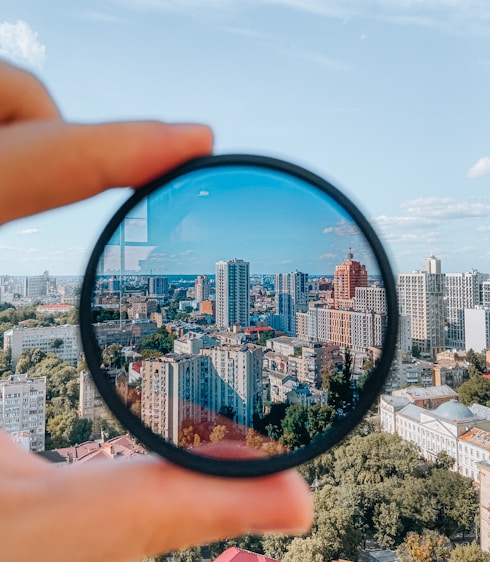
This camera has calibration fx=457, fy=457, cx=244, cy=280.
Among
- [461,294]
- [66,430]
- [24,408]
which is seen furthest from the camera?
[461,294]

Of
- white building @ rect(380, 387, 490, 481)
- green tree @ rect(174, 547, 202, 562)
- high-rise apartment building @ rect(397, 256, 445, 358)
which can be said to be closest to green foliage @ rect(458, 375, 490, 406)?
white building @ rect(380, 387, 490, 481)

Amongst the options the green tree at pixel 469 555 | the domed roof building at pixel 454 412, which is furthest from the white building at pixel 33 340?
the domed roof building at pixel 454 412

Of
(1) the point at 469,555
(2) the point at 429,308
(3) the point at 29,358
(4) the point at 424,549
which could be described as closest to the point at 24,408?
(3) the point at 29,358

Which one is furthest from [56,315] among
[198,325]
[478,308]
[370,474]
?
[478,308]

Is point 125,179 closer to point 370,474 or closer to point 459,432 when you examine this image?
point 370,474

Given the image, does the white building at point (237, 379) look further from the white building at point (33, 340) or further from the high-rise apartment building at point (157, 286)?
the white building at point (33, 340)

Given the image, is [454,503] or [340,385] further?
[454,503]

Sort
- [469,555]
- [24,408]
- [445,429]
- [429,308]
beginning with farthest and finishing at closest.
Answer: [429,308], [445,429], [24,408], [469,555]

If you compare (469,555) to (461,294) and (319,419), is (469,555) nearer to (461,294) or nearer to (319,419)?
(319,419)
